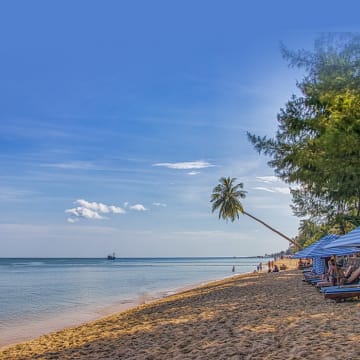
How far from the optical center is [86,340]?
33.0 ft

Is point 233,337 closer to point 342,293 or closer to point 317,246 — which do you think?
point 342,293

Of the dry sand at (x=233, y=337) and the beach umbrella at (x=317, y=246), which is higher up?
the beach umbrella at (x=317, y=246)

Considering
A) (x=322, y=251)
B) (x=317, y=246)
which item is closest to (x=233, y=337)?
(x=322, y=251)

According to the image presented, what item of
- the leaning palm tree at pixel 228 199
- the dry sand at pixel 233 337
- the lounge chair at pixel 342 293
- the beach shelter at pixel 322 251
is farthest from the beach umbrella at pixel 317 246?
the leaning palm tree at pixel 228 199

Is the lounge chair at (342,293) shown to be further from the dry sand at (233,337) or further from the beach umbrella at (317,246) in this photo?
the beach umbrella at (317,246)

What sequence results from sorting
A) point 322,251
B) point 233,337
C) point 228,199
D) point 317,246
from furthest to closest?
point 228,199 < point 317,246 < point 322,251 < point 233,337

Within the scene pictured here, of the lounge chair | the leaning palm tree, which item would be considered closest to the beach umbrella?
the lounge chair

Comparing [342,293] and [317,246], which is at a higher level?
[317,246]

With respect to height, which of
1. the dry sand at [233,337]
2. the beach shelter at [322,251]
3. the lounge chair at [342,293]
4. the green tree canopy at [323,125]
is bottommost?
the dry sand at [233,337]

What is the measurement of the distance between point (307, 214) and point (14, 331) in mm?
17417

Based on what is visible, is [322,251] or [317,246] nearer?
[322,251]

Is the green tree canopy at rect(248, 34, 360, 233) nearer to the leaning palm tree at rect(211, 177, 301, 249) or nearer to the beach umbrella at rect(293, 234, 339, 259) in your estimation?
the beach umbrella at rect(293, 234, 339, 259)

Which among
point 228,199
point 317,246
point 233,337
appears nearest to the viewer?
point 233,337

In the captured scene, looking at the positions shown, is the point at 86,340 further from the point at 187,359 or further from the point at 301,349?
the point at 301,349
